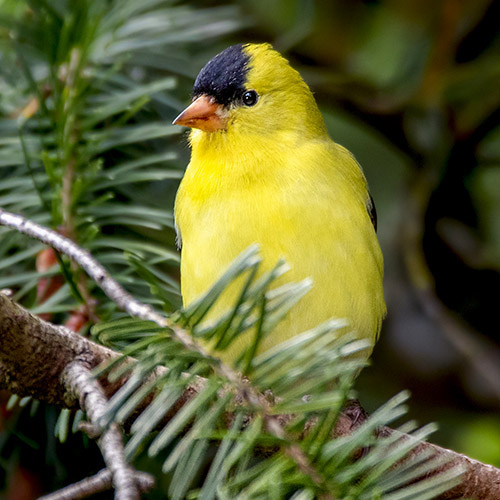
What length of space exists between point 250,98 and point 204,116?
0.17 metres

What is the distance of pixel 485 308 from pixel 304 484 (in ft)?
5.73

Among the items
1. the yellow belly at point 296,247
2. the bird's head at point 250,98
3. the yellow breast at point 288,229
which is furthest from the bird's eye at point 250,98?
the yellow belly at point 296,247

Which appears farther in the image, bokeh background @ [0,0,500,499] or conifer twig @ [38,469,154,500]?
bokeh background @ [0,0,500,499]

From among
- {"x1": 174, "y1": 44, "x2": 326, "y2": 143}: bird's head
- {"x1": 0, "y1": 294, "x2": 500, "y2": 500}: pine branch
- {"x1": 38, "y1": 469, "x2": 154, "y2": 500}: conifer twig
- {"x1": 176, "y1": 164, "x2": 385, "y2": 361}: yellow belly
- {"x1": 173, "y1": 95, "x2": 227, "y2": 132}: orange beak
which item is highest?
{"x1": 174, "y1": 44, "x2": 326, "y2": 143}: bird's head

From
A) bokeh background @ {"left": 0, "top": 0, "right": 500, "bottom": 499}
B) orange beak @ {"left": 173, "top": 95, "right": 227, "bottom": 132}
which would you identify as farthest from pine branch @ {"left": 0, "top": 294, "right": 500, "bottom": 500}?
bokeh background @ {"left": 0, "top": 0, "right": 500, "bottom": 499}

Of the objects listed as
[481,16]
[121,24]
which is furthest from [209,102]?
[481,16]

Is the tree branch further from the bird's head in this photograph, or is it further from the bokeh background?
the bokeh background

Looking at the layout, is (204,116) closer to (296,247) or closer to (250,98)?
(250,98)

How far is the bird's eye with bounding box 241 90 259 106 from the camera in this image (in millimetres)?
1794

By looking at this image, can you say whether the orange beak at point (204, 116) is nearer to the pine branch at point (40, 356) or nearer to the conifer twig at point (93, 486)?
the pine branch at point (40, 356)

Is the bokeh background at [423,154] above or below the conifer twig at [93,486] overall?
above

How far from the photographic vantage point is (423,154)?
7.70 ft

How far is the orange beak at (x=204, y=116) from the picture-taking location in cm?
163

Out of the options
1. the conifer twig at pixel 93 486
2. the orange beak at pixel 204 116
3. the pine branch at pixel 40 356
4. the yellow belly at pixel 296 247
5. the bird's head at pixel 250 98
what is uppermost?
the bird's head at pixel 250 98
